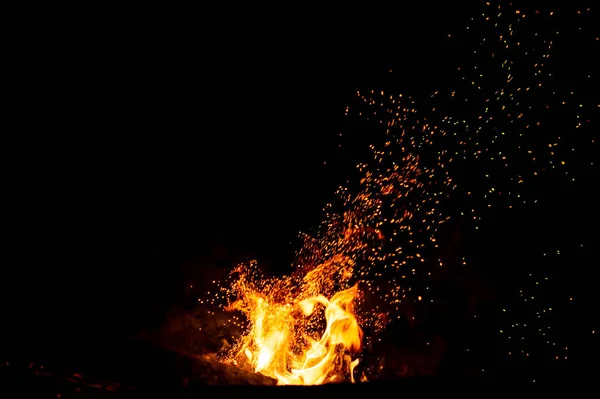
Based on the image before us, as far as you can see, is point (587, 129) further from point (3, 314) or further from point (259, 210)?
point (3, 314)

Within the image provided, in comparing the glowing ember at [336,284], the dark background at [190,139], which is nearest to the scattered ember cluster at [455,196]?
the glowing ember at [336,284]

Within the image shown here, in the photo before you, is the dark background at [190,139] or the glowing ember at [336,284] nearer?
the glowing ember at [336,284]

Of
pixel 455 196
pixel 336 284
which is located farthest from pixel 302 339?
pixel 455 196

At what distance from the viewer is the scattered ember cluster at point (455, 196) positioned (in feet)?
16.5

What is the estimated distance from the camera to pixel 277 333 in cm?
496

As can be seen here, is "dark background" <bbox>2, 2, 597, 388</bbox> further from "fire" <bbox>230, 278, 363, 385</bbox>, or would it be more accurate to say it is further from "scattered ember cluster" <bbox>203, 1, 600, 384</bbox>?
"fire" <bbox>230, 278, 363, 385</bbox>

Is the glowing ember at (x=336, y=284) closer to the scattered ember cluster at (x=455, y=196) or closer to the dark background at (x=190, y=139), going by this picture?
the scattered ember cluster at (x=455, y=196)

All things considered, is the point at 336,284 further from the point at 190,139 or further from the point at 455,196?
the point at 190,139

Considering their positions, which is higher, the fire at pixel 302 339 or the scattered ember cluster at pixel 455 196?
the scattered ember cluster at pixel 455 196

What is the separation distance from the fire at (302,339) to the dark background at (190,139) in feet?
1.97

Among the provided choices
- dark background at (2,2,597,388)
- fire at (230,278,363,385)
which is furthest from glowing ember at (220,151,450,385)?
dark background at (2,2,597,388)

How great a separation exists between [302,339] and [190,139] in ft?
9.13

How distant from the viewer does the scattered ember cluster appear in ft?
16.5

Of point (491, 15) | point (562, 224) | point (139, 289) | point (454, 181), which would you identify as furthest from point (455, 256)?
point (139, 289)
